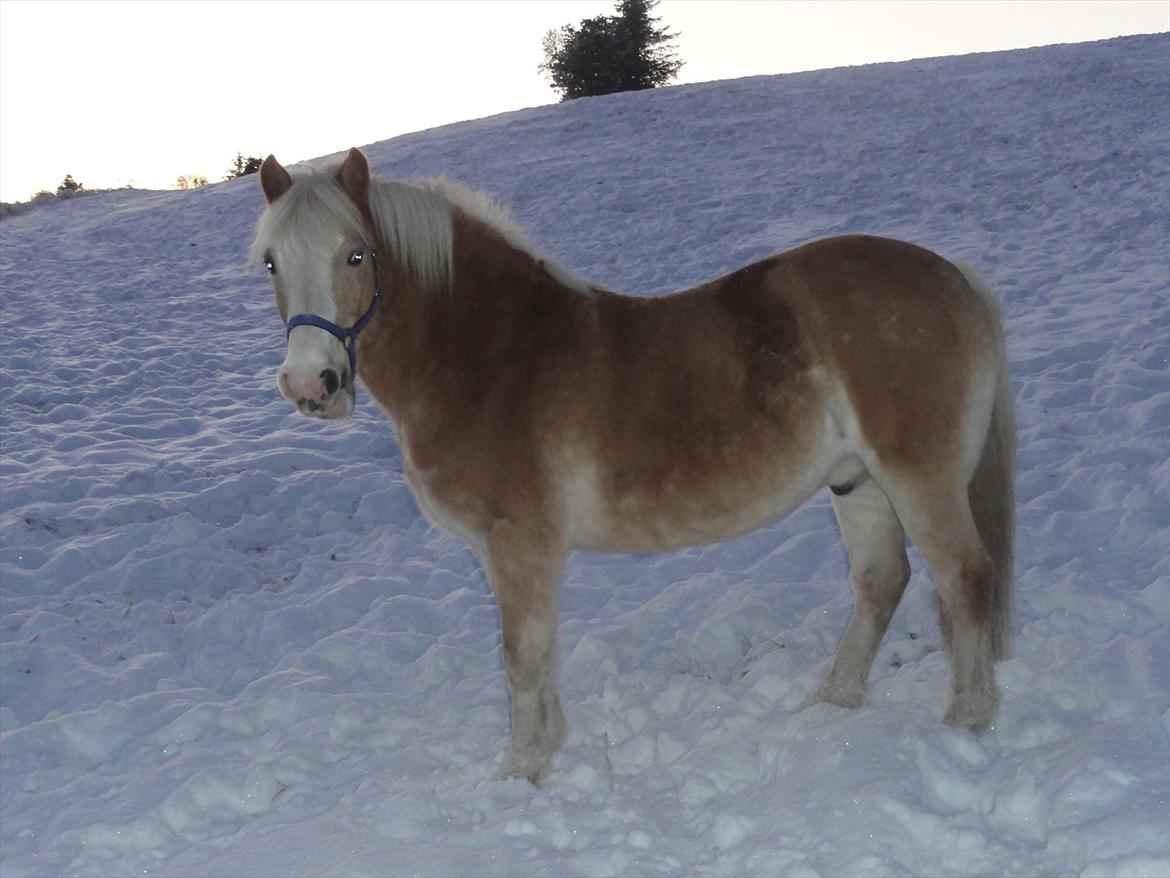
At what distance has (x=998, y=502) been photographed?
12.6ft

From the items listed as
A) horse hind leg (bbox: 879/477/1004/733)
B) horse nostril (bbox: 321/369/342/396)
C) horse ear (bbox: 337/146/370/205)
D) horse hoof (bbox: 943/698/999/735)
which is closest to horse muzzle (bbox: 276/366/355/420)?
horse nostril (bbox: 321/369/342/396)

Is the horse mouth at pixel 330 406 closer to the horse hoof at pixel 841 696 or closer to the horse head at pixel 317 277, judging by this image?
the horse head at pixel 317 277

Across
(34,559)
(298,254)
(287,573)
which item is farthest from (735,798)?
(34,559)

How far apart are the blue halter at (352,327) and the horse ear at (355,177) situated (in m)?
0.22

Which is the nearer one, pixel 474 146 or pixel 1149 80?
pixel 1149 80

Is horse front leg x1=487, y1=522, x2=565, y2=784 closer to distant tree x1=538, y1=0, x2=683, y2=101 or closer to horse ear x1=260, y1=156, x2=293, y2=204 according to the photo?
horse ear x1=260, y1=156, x2=293, y2=204

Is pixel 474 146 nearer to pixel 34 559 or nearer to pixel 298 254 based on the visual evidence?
pixel 34 559

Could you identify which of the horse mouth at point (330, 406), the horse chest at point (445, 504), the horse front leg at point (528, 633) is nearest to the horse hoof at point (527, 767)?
the horse front leg at point (528, 633)

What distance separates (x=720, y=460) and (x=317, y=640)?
2.89 m

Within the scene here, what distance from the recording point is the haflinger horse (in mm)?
3484

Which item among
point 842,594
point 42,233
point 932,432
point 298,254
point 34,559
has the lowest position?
A: point 842,594

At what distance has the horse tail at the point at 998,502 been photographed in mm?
3803

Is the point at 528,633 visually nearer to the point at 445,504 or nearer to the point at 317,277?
the point at 445,504

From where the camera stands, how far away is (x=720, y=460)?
3.53 meters
